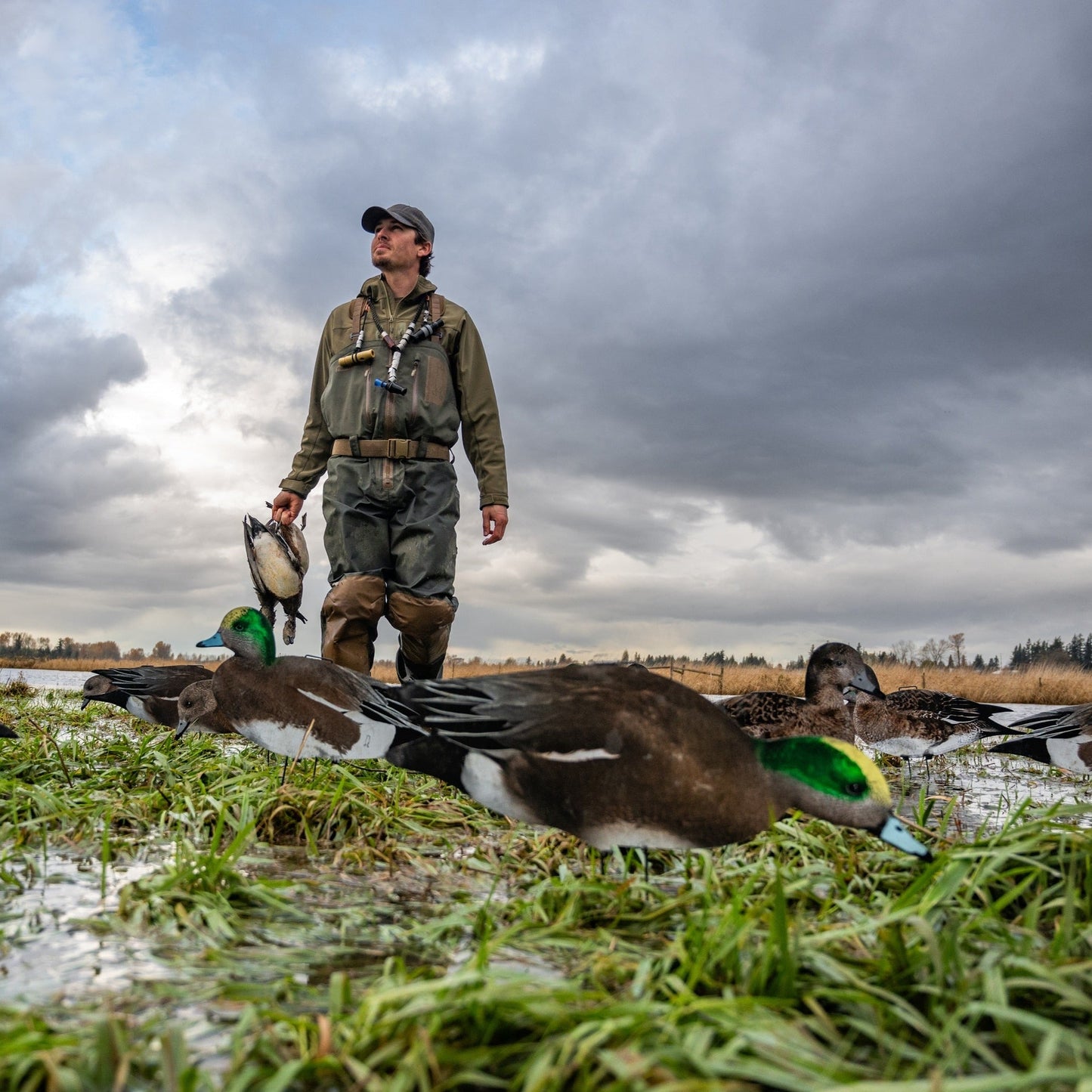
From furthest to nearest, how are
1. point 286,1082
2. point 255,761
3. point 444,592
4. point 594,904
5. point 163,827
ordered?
point 444,592 < point 255,761 < point 163,827 < point 594,904 < point 286,1082

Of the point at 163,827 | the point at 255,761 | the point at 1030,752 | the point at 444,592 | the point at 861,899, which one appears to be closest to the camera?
the point at 861,899

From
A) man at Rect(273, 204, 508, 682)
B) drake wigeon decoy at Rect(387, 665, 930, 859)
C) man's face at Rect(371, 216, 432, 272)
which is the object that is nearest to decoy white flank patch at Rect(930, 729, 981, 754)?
man at Rect(273, 204, 508, 682)

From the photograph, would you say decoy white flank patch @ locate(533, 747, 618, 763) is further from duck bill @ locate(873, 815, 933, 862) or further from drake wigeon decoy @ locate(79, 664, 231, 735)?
drake wigeon decoy @ locate(79, 664, 231, 735)

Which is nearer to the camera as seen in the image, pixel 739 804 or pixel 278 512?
pixel 739 804

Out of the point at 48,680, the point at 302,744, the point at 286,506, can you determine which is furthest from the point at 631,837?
the point at 48,680

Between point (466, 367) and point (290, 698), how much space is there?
3.34 meters

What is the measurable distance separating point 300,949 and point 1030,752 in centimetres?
553

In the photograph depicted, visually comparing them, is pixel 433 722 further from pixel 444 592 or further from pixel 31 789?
pixel 444 592

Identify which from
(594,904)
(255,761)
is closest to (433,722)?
(594,904)

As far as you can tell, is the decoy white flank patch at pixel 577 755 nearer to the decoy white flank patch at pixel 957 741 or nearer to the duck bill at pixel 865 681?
the duck bill at pixel 865 681

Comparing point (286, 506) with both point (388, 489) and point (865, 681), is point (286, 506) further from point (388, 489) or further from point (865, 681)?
point (865, 681)

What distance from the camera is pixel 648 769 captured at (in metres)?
2.51

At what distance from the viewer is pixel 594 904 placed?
8.13 ft

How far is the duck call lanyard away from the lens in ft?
20.6
